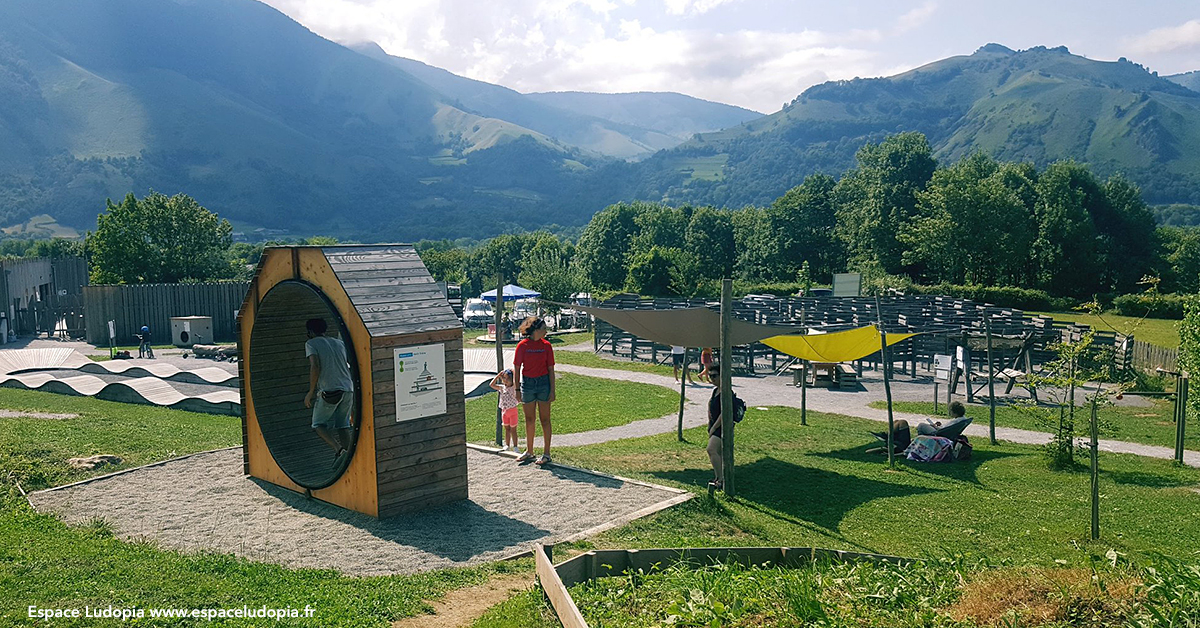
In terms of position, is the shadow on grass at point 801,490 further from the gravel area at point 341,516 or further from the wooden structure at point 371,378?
the wooden structure at point 371,378

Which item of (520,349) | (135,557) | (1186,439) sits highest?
(520,349)

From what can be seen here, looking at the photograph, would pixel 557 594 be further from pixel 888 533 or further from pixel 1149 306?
pixel 1149 306

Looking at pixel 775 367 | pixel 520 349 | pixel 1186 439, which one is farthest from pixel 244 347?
pixel 775 367

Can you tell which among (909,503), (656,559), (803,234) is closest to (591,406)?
(909,503)

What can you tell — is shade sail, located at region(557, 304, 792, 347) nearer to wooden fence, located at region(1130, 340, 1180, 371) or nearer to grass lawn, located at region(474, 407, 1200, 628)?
grass lawn, located at region(474, 407, 1200, 628)

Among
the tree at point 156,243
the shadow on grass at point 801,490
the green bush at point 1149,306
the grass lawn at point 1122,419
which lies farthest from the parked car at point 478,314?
the shadow on grass at point 801,490

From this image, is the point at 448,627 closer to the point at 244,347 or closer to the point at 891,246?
the point at 244,347

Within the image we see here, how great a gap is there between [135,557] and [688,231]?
73589 mm

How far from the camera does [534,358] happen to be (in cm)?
984

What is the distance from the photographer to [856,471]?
11.1 m

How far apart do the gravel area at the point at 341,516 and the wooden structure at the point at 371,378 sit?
263mm

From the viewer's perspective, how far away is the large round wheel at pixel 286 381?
30.9ft

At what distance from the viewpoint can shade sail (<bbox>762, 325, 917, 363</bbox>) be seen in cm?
1441

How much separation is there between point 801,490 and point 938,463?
313 centimetres
